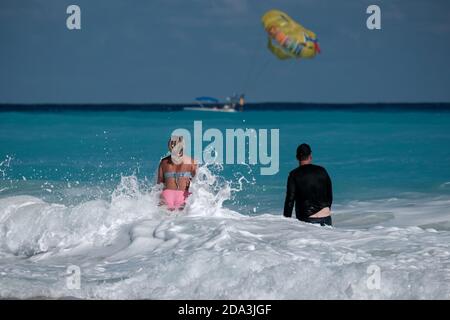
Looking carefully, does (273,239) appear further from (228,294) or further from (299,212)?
(228,294)

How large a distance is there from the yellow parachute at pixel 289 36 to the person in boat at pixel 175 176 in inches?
472

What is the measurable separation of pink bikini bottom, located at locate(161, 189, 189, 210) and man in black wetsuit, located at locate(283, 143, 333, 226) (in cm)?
138

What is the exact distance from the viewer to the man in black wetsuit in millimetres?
6973

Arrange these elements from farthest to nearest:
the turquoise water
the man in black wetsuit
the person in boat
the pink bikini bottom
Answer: the turquoise water
the pink bikini bottom
the person in boat
the man in black wetsuit

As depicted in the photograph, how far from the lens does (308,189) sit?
6.96 meters

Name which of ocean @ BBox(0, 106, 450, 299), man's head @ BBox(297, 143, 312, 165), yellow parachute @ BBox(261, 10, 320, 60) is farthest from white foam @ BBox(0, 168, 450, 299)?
yellow parachute @ BBox(261, 10, 320, 60)

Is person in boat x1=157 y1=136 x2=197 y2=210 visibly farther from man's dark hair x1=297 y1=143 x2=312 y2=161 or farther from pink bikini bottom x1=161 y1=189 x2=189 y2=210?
man's dark hair x1=297 y1=143 x2=312 y2=161

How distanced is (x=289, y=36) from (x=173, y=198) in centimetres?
1208

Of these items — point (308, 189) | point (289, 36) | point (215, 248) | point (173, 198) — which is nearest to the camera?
point (215, 248)

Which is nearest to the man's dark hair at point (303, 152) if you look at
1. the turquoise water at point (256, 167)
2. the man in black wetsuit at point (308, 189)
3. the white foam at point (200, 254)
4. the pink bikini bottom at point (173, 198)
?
the man in black wetsuit at point (308, 189)

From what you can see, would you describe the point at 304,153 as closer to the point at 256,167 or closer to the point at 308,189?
the point at 308,189

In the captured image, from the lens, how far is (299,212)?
7113 millimetres

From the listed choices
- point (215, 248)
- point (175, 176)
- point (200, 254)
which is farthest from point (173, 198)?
point (200, 254)
